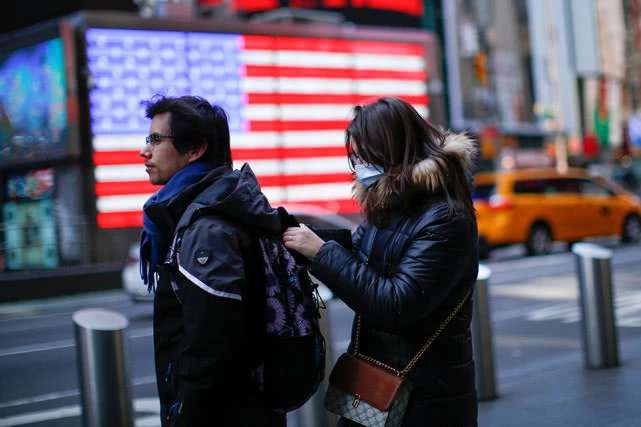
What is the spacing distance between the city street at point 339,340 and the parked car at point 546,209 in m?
2.60

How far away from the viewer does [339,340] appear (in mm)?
10172

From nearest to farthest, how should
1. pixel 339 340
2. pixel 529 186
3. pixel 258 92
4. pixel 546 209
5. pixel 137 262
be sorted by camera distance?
pixel 339 340 < pixel 137 262 < pixel 529 186 < pixel 546 209 < pixel 258 92

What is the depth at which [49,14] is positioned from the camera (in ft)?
92.9

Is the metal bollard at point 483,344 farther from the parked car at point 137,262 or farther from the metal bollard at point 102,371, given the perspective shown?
the parked car at point 137,262

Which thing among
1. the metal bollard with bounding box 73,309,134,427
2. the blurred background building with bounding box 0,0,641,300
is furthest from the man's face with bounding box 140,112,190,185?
the blurred background building with bounding box 0,0,641,300

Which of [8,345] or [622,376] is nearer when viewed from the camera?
[622,376]

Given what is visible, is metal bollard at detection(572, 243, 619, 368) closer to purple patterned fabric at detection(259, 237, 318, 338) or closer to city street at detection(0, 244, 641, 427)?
city street at detection(0, 244, 641, 427)

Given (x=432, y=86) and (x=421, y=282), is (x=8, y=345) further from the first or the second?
(x=432, y=86)

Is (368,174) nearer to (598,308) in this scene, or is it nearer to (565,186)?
(598,308)

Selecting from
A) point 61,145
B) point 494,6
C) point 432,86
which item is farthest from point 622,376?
point 494,6

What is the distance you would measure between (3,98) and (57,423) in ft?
54.1

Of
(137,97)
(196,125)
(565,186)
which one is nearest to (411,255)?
(196,125)

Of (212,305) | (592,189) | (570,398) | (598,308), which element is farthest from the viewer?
(592,189)

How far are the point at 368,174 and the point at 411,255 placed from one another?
29 cm
